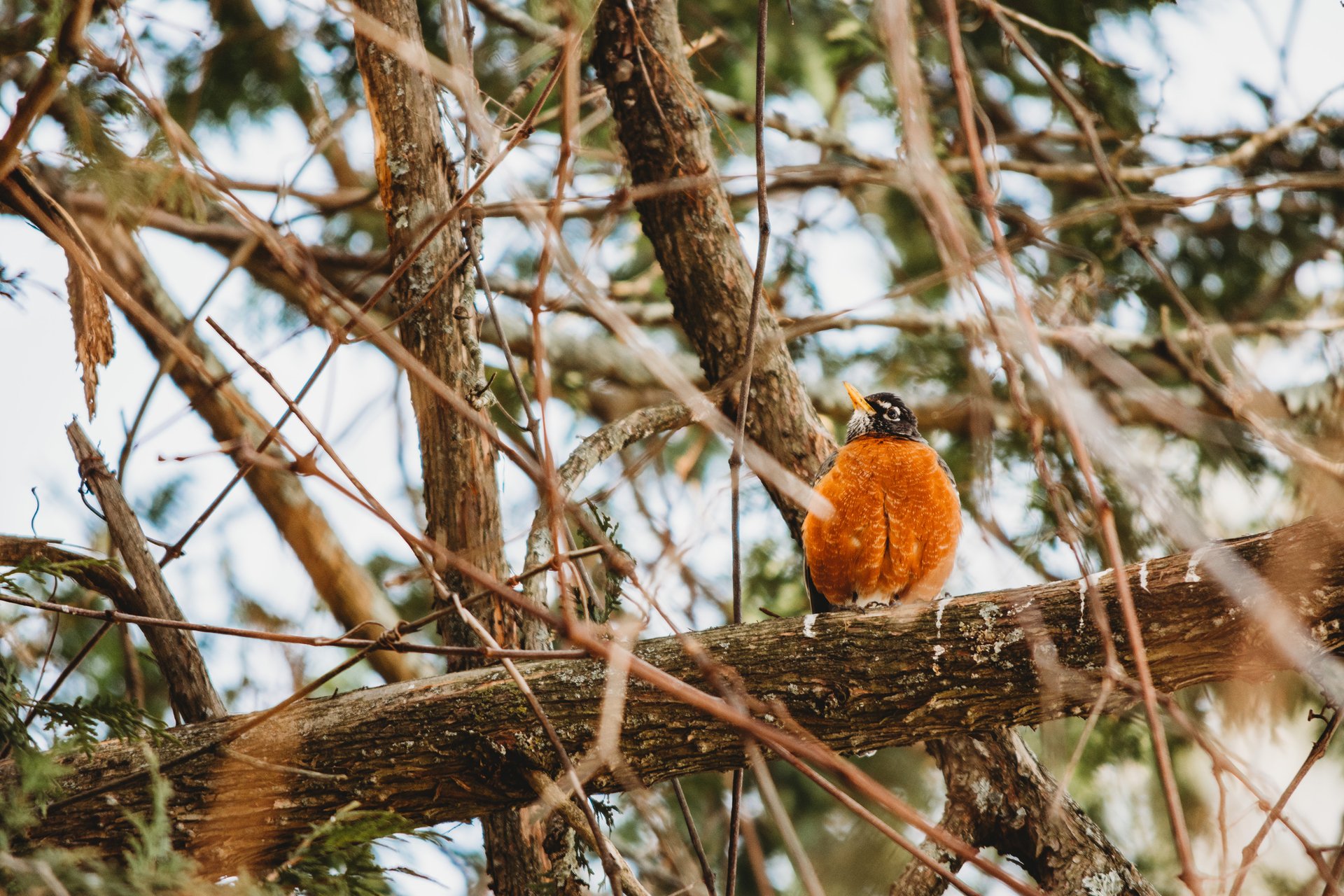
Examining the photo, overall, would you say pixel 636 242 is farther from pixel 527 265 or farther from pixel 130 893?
pixel 130 893

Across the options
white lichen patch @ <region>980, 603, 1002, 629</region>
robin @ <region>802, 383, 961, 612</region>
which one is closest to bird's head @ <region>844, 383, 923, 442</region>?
robin @ <region>802, 383, 961, 612</region>

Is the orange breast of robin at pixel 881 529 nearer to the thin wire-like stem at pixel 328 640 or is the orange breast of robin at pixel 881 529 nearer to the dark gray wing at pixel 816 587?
the dark gray wing at pixel 816 587

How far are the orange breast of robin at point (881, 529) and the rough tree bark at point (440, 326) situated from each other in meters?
1.30

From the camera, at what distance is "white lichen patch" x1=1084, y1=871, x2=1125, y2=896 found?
3449mm

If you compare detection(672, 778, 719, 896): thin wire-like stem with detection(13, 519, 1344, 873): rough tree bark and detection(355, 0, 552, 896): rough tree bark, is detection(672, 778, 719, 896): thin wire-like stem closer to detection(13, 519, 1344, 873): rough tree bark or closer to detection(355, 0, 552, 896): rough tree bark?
detection(13, 519, 1344, 873): rough tree bark

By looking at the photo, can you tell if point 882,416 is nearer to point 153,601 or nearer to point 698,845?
point 698,845

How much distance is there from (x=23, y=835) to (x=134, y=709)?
42 cm

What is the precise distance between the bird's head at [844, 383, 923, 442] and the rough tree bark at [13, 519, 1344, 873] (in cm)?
231

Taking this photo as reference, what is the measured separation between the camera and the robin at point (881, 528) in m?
4.27

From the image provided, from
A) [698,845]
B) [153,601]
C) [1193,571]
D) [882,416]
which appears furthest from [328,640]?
[882,416]

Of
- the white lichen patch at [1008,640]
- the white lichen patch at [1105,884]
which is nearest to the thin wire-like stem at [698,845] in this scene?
the white lichen patch at [1008,640]

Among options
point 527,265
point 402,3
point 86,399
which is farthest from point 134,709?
point 527,265

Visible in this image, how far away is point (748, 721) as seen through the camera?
61.5 inches

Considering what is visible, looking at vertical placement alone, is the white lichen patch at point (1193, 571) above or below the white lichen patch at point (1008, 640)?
above
